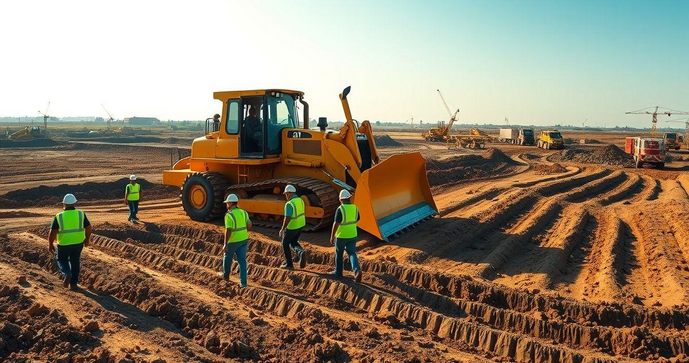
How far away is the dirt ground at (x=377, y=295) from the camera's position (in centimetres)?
555

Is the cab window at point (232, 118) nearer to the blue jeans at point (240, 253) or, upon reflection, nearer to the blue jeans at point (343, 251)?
the blue jeans at point (240, 253)

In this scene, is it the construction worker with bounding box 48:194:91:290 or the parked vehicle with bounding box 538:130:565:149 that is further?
the parked vehicle with bounding box 538:130:565:149

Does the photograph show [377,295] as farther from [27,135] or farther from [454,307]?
[27,135]

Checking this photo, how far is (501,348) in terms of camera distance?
18.8ft

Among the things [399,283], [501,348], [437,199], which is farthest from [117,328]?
[437,199]

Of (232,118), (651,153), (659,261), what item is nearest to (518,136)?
(651,153)

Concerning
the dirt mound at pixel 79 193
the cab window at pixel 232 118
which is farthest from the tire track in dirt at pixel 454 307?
the dirt mound at pixel 79 193

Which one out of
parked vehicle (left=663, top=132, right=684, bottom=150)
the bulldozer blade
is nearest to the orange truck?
parked vehicle (left=663, top=132, right=684, bottom=150)

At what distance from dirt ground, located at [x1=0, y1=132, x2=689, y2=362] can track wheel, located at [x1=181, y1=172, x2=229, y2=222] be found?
1.16ft

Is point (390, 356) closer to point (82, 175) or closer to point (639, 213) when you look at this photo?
point (639, 213)

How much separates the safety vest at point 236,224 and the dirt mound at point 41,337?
2.39 m

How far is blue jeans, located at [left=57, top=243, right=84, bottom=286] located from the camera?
7.11 m

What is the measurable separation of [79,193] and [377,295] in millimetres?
14595

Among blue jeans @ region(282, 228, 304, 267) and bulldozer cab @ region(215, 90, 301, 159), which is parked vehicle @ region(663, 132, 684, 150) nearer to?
bulldozer cab @ region(215, 90, 301, 159)
